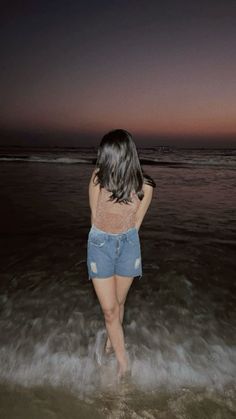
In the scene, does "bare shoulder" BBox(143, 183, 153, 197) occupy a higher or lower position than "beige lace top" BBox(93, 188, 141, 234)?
higher

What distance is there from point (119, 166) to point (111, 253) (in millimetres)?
821

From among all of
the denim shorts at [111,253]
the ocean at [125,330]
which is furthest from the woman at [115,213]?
the ocean at [125,330]

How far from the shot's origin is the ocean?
3168mm

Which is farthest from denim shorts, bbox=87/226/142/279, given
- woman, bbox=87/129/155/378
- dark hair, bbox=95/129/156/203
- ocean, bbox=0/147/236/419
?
ocean, bbox=0/147/236/419

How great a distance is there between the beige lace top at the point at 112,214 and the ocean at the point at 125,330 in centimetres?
83

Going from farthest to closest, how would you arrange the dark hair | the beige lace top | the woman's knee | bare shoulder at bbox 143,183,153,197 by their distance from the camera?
1. the woman's knee
2. bare shoulder at bbox 143,183,153,197
3. the beige lace top
4. the dark hair

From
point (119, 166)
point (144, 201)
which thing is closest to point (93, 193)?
point (119, 166)

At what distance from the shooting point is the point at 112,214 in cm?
300

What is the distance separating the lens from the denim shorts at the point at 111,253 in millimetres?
3037

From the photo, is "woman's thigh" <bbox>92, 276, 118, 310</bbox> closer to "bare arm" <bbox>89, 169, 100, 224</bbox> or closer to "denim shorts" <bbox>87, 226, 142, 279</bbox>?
"denim shorts" <bbox>87, 226, 142, 279</bbox>

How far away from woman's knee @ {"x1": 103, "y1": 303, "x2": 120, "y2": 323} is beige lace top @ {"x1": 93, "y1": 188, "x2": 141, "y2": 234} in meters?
0.82

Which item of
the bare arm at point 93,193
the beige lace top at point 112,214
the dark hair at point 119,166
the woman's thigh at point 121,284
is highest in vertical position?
the dark hair at point 119,166

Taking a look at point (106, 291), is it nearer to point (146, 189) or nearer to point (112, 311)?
point (112, 311)

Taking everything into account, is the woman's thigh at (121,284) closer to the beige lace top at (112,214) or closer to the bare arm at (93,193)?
the beige lace top at (112,214)
